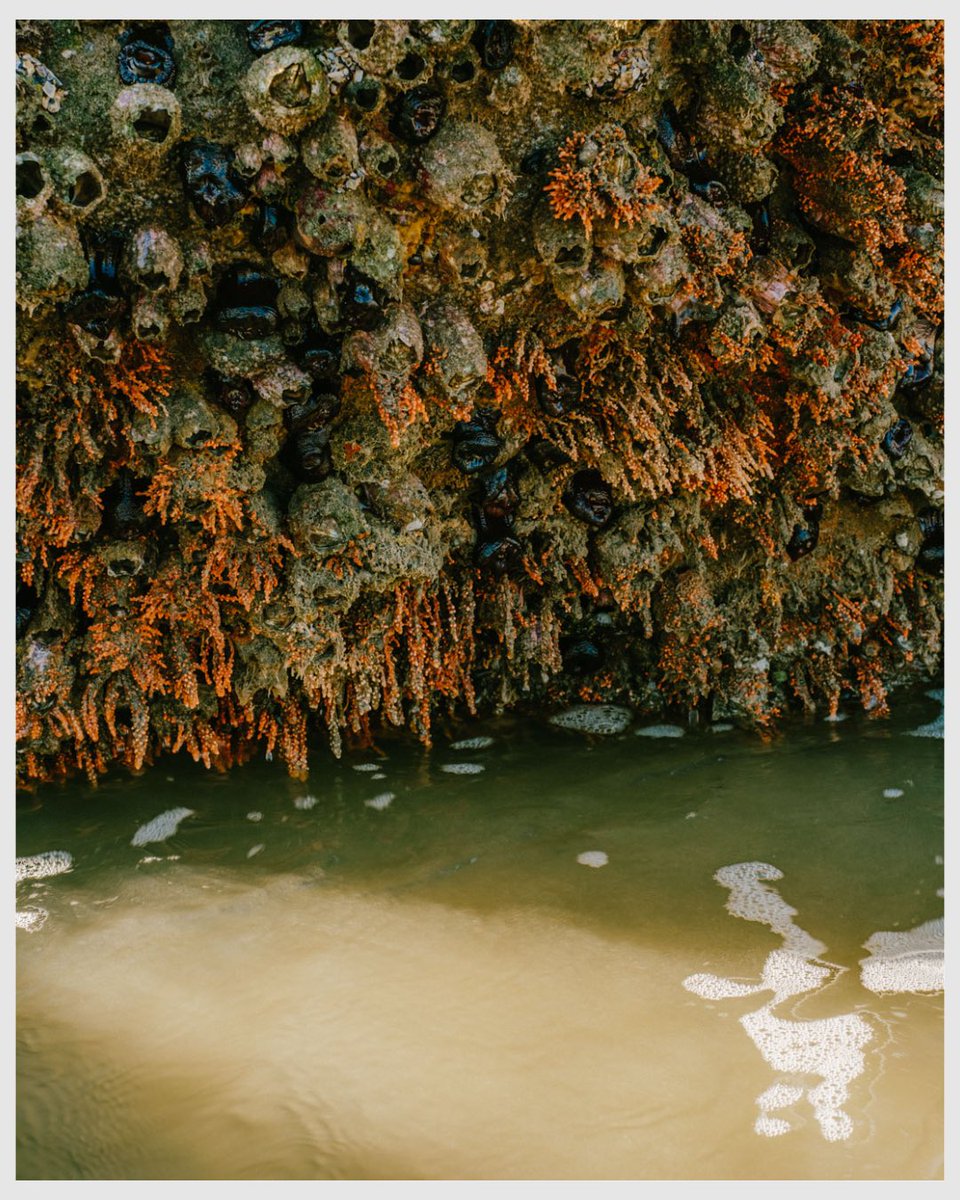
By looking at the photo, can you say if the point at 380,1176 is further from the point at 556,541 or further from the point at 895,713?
the point at 895,713

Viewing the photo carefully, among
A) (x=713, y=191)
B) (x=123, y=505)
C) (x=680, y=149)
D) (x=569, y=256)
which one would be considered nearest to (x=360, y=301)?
(x=569, y=256)

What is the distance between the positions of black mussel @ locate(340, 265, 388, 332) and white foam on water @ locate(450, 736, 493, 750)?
2274 mm

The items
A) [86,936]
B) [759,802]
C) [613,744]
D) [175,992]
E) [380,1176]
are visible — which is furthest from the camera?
[613,744]

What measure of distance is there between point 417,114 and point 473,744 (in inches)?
114

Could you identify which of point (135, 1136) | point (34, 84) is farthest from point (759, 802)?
point (34, 84)

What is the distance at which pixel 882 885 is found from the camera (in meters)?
3.65

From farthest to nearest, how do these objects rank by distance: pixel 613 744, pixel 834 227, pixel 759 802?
1. pixel 613 744
2. pixel 759 802
3. pixel 834 227

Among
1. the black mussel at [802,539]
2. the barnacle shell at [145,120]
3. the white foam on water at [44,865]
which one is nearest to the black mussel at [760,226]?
the black mussel at [802,539]

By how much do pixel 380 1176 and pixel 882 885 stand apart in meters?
2.19

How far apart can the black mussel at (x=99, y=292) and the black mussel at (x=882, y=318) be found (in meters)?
2.96

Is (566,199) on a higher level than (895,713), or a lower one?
higher

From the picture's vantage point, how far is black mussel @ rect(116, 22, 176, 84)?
294cm

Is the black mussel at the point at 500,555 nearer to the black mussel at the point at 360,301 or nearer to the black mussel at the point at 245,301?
the black mussel at the point at 360,301

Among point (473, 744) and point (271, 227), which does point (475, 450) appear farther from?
point (473, 744)
